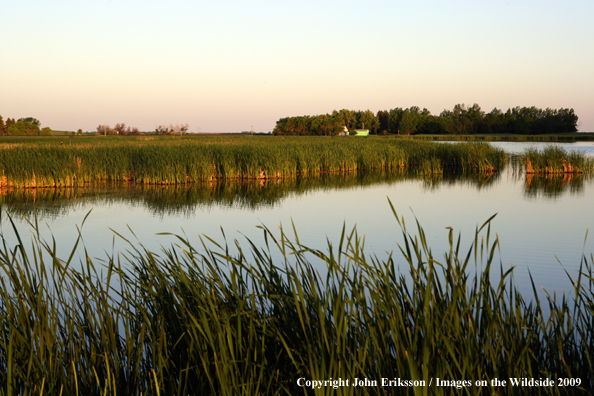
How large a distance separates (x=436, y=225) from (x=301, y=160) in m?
11.5

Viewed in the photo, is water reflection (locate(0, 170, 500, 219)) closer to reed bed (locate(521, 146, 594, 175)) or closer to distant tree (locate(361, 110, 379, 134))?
reed bed (locate(521, 146, 594, 175))

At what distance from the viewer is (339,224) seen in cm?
1045

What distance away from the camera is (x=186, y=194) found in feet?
48.9

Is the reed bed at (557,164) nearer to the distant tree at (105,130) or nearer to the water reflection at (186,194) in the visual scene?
the water reflection at (186,194)

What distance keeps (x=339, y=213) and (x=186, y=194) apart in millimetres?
5192

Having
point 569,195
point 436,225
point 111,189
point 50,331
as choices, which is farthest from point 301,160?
point 50,331

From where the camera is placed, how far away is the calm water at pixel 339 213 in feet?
27.5

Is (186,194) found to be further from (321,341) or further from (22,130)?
(22,130)

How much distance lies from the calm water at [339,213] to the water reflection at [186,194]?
0.03 m

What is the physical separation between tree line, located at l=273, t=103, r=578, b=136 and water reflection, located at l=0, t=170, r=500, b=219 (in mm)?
68019

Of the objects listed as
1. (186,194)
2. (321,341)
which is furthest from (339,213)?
(321,341)

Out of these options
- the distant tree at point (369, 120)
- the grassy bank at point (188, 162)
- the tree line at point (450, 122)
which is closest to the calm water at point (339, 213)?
the grassy bank at point (188, 162)

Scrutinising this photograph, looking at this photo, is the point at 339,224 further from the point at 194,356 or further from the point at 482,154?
the point at 482,154

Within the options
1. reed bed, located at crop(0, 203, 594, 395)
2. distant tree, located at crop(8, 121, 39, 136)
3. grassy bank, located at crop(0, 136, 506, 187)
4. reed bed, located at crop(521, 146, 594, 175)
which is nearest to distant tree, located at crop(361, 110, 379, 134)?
distant tree, located at crop(8, 121, 39, 136)
